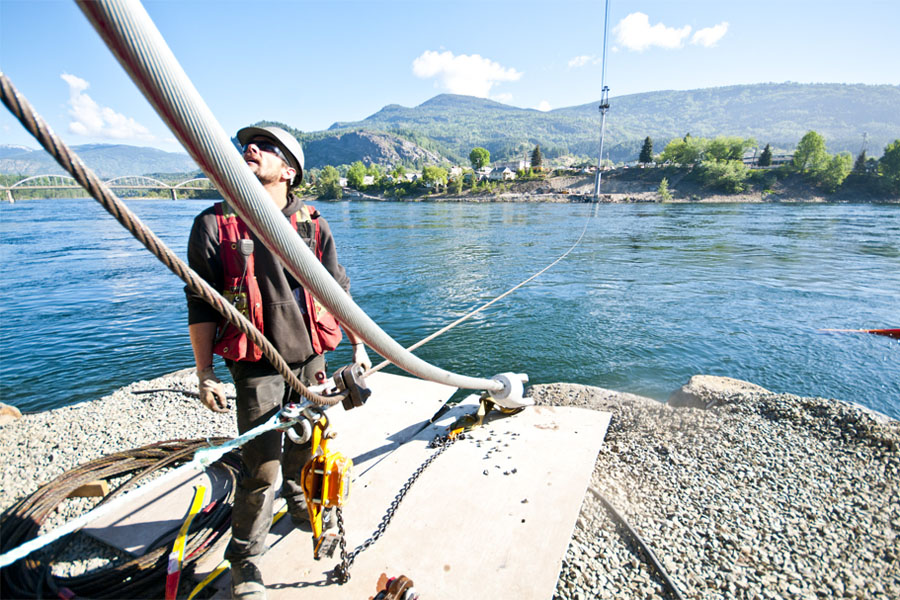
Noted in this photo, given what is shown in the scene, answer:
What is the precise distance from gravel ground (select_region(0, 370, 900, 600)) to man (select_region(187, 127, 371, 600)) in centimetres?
170

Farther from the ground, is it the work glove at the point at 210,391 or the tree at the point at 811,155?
the tree at the point at 811,155

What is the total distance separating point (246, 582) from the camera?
8.14ft

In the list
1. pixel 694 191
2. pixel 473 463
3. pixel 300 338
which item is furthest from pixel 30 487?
pixel 694 191

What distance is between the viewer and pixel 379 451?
4.10 metres

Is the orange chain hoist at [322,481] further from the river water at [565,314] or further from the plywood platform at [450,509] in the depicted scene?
the river water at [565,314]

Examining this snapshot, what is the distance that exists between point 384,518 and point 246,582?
97 centimetres

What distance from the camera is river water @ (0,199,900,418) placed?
8.58 meters

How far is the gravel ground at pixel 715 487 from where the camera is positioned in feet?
9.93

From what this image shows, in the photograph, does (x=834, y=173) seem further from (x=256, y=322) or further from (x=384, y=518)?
(x=256, y=322)

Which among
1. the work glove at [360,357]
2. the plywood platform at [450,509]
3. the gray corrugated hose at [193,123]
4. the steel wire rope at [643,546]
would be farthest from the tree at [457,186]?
the gray corrugated hose at [193,123]

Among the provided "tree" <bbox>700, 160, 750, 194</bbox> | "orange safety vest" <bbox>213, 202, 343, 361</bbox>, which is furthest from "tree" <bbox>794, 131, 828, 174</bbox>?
"orange safety vest" <bbox>213, 202, 343, 361</bbox>

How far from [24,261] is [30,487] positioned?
83.7 ft

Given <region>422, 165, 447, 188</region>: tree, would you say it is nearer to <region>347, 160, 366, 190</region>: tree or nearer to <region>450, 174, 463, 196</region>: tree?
<region>450, 174, 463, 196</region>: tree

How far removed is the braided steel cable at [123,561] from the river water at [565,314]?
5.26 meters
